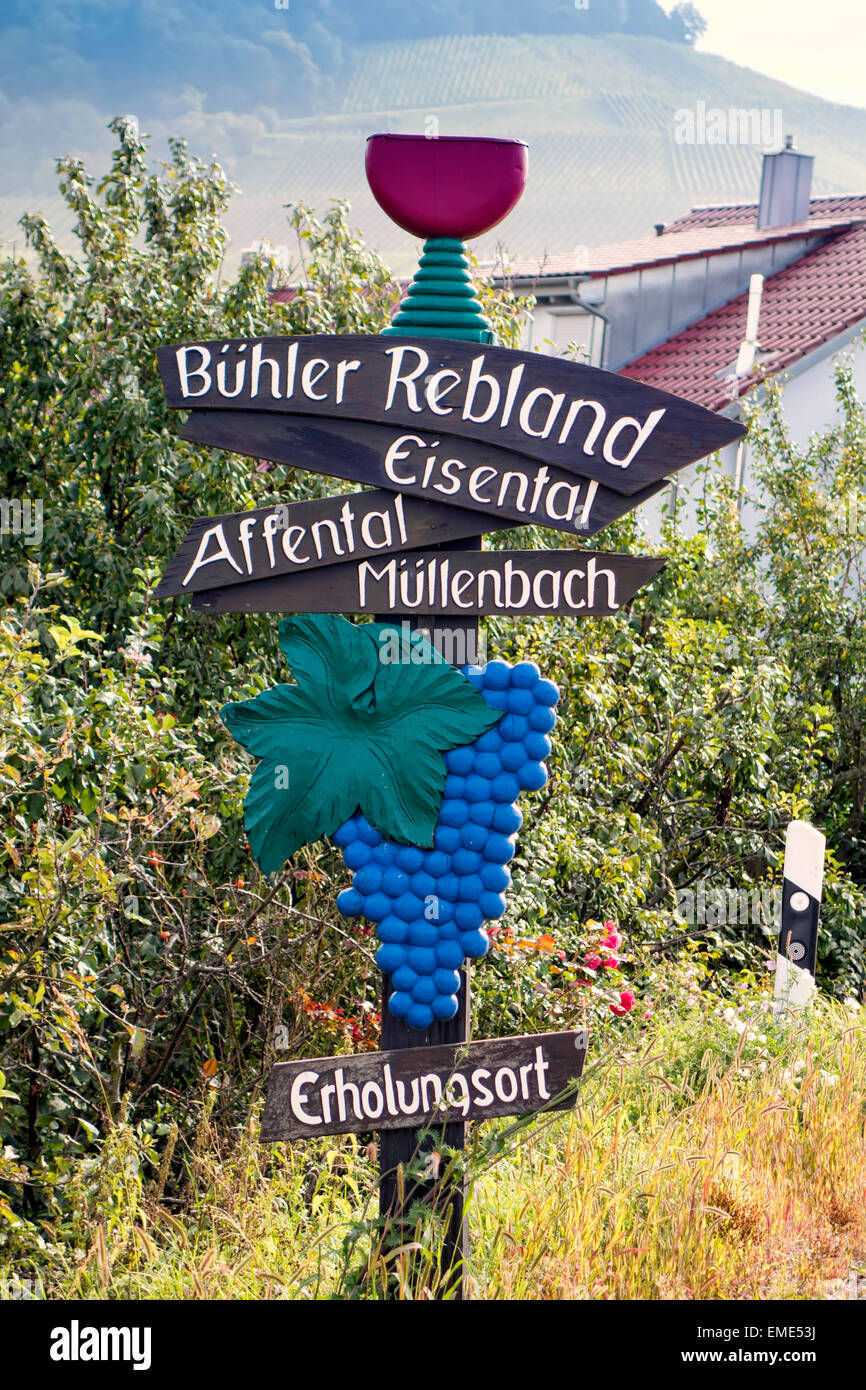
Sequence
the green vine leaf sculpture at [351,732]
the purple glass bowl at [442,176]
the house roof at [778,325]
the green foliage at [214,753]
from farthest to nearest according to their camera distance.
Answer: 1. the house roof at [778,325]
2. the green foliage at [214,753]
3. the purple glass bowl at [442,176]
4. the green vine leaf sculpture at [351,732]

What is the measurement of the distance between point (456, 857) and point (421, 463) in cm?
101

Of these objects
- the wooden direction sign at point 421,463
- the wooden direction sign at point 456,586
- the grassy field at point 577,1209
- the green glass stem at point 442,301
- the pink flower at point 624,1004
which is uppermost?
the green glass stem at point 442,301

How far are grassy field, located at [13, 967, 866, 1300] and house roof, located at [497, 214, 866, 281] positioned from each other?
1320cm

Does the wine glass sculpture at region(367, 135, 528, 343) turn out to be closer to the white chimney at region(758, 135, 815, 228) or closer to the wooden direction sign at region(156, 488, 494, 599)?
the wooden direction sign at region(156, 488, 494, 599)

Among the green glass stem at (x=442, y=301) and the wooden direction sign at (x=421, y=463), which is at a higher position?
the green glass stem at (x=442, y=301)

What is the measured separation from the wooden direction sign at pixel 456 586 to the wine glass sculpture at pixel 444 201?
0.62 m

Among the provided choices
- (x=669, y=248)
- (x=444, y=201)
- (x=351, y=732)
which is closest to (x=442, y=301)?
(x=444, y=201)

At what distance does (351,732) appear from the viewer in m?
3.26

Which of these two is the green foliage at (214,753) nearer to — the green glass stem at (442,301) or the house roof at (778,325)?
the green glass stem at (442,301)

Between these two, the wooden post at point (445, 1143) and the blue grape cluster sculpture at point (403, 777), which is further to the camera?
the blue grape cluster sculpture at point (403, 777)

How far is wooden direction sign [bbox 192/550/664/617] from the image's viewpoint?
3.23 m

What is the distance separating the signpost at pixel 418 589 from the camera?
10.5 feet

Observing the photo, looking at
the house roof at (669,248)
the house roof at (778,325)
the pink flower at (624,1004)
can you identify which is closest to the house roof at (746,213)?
the house roof at (669,248)

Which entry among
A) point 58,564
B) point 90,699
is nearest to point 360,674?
point 90,699
